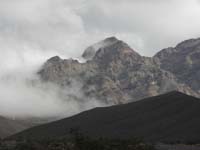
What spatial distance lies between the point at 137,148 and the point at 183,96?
112 m

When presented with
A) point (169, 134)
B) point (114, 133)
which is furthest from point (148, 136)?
point (114, 133)

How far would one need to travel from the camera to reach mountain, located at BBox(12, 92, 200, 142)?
114731 mm

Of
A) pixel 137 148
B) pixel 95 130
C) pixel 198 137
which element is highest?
pixel 95 130

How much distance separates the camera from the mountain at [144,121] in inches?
4517

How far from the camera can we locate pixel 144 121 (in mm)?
132375

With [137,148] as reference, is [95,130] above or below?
above

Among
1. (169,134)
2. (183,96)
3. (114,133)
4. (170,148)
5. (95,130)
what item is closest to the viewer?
(170,148)

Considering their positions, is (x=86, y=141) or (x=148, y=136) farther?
(x=148, y=136)

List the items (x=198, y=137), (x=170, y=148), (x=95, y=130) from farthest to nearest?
(x=95, y=130) < (x=198, y=137) < (x=170, y=148)

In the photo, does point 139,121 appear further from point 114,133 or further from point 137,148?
point 137,148

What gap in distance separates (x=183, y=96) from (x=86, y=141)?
380ft

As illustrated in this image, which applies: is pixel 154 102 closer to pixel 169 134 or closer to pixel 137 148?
pixel 169 134

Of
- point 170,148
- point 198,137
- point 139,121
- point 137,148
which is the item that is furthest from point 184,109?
point 137,148

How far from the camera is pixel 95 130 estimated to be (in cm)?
13588
